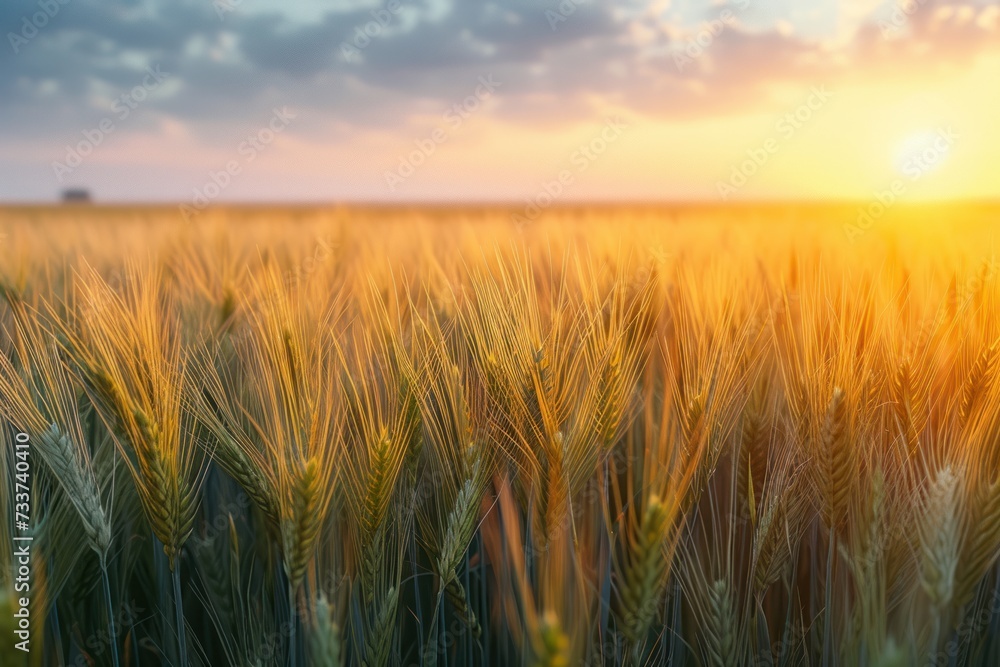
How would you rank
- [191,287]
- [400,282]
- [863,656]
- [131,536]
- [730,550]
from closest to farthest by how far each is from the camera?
[863,656], [730,550], [131,536], [191,287], [400,282]

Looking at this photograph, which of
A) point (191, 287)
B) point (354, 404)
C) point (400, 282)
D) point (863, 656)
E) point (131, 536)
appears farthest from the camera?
point (400, 282)

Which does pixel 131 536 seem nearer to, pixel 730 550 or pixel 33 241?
pixel 730 550

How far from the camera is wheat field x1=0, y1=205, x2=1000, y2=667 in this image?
0.95 m

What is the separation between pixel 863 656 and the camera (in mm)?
933

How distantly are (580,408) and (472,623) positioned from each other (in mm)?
402

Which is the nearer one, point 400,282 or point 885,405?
point 885,405

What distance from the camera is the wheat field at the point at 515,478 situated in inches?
37.5

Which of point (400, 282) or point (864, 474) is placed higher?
point (400, 282)

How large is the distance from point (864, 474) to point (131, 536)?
1.40 meters

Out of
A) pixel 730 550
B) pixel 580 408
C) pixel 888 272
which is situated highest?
pixel 888 272

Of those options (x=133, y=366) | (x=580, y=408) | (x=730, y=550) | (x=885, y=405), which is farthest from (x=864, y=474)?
(x=133, y=366)

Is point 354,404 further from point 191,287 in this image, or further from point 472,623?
point 191,287

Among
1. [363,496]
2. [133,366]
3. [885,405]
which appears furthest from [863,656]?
[133,366]

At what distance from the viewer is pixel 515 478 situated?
4.10ft
